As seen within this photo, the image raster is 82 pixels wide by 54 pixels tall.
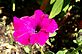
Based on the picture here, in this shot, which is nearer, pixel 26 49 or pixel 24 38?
pixel 24 38

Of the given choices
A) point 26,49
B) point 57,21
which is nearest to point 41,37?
point 26,49

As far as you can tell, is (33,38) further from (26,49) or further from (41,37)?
(26,49)

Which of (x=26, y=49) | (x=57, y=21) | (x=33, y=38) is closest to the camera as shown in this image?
(x=33, y=38)

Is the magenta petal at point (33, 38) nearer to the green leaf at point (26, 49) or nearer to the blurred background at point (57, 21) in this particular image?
the blurred background at point (57, 21)

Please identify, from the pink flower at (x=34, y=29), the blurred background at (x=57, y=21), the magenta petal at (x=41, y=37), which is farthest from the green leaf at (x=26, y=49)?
the magenta petal at (x=41, y=37)

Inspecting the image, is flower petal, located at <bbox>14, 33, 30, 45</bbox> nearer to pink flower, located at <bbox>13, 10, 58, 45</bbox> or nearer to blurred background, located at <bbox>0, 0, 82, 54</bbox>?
pink flower, located at <bbox>13, 10, 58, 45</bbox>

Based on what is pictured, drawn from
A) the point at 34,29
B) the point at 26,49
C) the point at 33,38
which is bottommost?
the point at 33,38

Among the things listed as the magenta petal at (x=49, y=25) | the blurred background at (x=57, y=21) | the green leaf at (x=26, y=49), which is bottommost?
the magenta petal at (x=49, y=25)

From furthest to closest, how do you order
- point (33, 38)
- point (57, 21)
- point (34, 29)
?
1. point (57, 21)
2. point (34, 29)
3. point (33, 38)

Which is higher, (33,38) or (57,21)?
(57,21)
